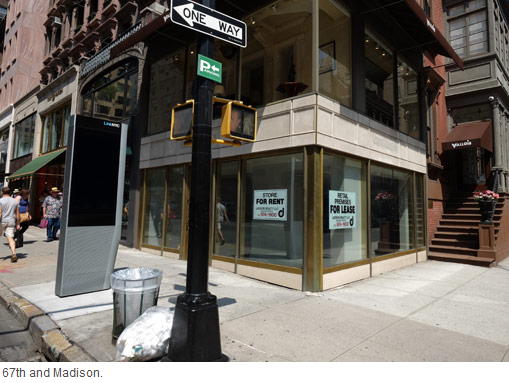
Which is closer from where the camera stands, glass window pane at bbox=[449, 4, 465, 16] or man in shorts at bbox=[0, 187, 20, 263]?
man in shorts at bbox=[0, 187, 20, 263]

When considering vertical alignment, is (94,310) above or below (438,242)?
below

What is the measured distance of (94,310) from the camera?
5.16 m

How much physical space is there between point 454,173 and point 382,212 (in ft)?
26.6

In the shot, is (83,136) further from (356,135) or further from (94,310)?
(356,135)

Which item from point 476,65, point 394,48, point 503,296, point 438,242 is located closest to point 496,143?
point 476,65

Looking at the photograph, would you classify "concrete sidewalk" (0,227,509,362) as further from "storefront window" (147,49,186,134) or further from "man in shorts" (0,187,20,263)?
"storefront window" (147,49,186,134)

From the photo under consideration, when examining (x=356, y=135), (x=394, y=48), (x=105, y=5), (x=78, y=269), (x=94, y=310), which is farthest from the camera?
(x=105, y=5)

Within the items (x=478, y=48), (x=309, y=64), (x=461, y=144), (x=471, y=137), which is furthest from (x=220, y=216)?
(x=478, y=48)

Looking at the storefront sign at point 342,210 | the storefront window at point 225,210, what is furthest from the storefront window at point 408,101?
the storefront window at point 225,210

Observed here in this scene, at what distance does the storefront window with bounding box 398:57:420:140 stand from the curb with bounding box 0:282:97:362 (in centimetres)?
995

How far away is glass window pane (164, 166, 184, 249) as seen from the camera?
33.6 feet

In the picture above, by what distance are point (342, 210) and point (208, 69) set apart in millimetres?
5038

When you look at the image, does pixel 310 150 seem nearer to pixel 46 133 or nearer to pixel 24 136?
pixel 46 133

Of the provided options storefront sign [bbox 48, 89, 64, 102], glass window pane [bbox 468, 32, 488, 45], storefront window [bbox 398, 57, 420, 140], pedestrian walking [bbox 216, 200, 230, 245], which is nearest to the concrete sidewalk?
pedestrian walking [bbox 216, 200, 230, 245]
